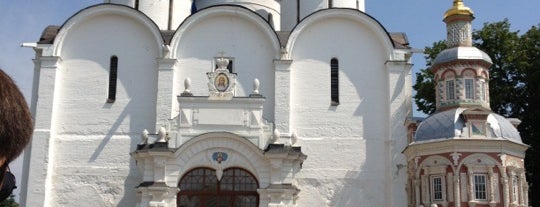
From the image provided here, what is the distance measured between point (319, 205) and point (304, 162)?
1392 millimetres

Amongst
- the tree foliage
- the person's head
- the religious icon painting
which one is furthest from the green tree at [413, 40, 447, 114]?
the person's head

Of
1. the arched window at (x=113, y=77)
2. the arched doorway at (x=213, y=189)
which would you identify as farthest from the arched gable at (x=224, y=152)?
the arched window at (x=113, y=77)

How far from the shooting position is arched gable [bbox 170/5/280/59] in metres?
22.6

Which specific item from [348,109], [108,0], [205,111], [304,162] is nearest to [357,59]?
[348,109]

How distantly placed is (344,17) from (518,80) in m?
7.80

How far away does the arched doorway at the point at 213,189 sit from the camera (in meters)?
19.6

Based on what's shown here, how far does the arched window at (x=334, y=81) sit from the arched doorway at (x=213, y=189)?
4328 mm

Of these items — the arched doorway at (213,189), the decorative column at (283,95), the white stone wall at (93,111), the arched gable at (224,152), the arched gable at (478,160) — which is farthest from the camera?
the decorative column at (283,95)

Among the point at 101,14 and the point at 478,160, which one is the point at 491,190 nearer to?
the point at 478,160

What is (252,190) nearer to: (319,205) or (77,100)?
(319,205)

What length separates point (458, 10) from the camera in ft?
69.7

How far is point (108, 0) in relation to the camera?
25.8 m

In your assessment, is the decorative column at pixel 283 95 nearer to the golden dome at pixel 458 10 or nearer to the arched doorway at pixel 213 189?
the arched doorway at pixel 213 189

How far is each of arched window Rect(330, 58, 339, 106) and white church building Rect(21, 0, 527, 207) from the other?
32 millimetres
